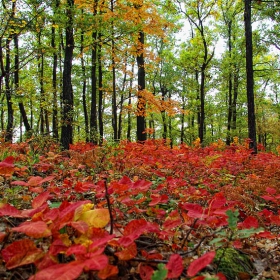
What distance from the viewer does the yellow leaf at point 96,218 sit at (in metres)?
1.36

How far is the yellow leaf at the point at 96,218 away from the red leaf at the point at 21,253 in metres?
0.30

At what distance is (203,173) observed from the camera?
16.8ft

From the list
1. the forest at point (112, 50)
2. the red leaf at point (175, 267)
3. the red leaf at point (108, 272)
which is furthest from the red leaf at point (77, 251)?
the forest at point (112, 50)

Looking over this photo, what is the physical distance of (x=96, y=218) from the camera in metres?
1.38

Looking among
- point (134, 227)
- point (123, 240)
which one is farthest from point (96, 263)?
point (134, 227)

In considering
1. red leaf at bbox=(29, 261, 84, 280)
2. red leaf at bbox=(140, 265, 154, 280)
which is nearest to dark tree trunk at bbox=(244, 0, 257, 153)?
red leaf at bbox=(140, 265, 154, 280)

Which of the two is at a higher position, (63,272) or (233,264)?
(63,272)

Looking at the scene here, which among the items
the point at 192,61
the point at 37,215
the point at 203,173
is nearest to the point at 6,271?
the point at 37,215

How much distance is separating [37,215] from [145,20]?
10.7 metres


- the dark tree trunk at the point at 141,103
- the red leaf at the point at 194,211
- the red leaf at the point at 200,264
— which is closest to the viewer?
the red leaf at the point at 200,264

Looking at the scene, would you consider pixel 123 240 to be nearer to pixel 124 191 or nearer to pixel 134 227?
pixel 134 227

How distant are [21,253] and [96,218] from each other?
0.40 m

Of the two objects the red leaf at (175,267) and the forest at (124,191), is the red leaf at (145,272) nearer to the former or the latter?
the forest at (124,191)

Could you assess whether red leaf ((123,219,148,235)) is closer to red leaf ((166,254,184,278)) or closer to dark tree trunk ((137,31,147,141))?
red leaf ((166,254,184,278))
